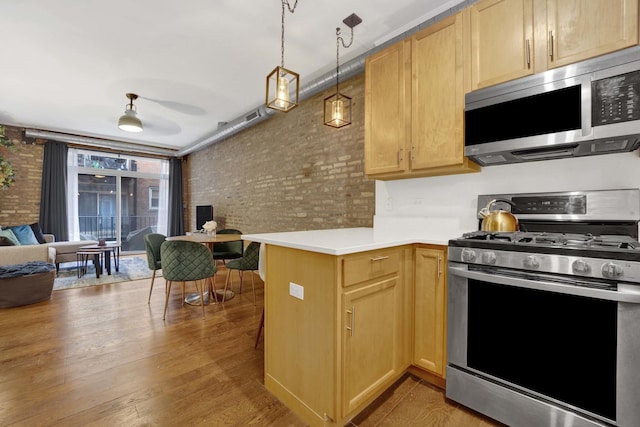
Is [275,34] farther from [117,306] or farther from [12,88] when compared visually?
[12,88]

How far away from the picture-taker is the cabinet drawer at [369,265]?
143 centimetres

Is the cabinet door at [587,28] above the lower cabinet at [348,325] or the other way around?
above

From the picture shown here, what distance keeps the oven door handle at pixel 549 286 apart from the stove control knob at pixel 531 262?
0.07 m

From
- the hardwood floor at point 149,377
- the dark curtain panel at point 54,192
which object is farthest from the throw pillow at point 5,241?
the dark curtain panel at point 54,192

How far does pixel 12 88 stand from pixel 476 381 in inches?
257

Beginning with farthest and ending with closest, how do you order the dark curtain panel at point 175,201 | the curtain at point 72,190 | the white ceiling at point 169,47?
1. the dark curtain panel at point 175,201
2. the curtain at point 72,190
3. the white ceiling at point 169,47

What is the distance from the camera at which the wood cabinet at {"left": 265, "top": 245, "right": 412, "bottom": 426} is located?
1.42m

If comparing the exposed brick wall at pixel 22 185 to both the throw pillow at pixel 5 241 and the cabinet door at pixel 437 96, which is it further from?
the cabinet door at pixel 437 96

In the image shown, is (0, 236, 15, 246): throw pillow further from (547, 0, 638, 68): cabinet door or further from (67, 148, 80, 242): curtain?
(547, 0, 638, 68): cabinet door

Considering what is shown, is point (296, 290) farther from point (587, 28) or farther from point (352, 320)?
point (587, 28)

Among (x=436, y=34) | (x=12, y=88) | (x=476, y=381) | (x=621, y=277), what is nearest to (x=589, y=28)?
(x=436, y=34)

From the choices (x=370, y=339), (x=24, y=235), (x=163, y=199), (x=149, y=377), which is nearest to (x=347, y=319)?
(x=370, y=339)

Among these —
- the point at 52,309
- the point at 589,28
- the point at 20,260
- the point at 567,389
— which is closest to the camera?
the point at 567,389

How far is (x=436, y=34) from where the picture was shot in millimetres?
2141
